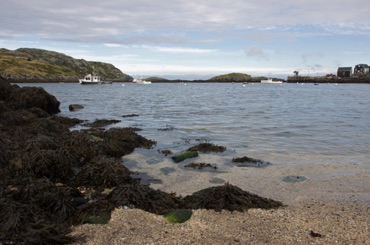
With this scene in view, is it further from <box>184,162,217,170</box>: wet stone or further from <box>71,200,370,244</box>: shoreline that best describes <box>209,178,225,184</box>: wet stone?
<box>71,200,370,244</box>: shoreline

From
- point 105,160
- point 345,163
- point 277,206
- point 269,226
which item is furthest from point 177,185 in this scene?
point 345,163

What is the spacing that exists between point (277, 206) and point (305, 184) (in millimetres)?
2274

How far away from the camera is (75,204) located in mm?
6863

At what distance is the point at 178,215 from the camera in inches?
262

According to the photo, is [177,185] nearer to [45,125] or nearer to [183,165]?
[183,165]

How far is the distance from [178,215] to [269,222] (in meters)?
1.82

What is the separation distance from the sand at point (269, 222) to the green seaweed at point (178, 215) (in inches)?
5.5

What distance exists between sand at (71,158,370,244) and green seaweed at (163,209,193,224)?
Answer: 140mm

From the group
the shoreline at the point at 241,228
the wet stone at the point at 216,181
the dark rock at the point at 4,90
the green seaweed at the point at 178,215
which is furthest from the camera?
the dark rock at the point at 4,90

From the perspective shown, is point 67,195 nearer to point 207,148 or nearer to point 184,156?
point 184,156

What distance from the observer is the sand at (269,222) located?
561 cm

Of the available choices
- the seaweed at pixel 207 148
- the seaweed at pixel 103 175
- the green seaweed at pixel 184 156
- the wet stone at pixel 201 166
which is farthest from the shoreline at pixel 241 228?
the seaweed at pixel 207 148

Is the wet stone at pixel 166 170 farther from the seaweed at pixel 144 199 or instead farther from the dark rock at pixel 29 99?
the dark rock at pixel 29 99

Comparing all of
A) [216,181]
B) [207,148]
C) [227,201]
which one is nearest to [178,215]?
[227,201]
